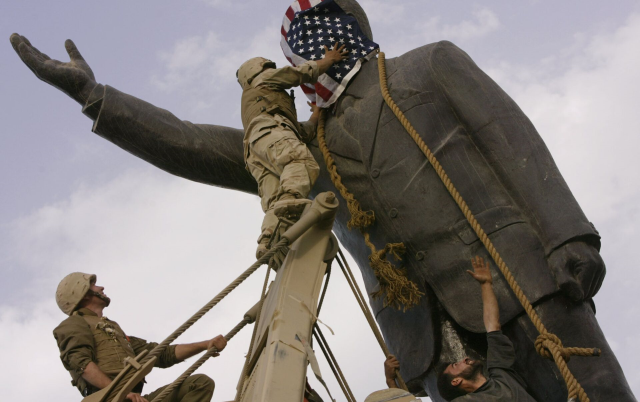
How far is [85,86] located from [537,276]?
357cm

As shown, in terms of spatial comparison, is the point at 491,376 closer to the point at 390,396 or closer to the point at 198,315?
the point at 390,396

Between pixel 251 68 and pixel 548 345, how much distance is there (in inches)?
117

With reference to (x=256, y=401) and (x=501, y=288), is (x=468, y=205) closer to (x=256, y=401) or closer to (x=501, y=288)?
(x=501, y=288)

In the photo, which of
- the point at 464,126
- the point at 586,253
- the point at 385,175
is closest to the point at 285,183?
the point at 385,175

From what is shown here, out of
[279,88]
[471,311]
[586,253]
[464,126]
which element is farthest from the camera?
[279,88]

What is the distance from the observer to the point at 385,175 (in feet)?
19.7

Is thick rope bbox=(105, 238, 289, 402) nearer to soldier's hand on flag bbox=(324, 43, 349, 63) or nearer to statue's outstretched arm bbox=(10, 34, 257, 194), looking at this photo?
statue's outstretched arm bbox=(10, 34, 257, 194)

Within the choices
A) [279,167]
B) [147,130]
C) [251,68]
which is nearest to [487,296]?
[279,167]

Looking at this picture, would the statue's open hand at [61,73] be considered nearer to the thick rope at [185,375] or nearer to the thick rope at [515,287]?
the thick rope at [515,287]

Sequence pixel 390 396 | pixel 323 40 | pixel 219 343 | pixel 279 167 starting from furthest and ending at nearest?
pixel 323 40
pixel 279 167
pixel 219 343
pixel 390 396

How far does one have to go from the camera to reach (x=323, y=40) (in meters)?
6.72

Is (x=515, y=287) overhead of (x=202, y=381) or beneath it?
overhead

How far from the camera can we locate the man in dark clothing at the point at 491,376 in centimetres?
440

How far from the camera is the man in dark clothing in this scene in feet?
14.4
